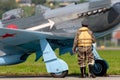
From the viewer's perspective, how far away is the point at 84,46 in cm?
1440

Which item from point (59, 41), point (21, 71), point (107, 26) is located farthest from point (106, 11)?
point (21, 71)

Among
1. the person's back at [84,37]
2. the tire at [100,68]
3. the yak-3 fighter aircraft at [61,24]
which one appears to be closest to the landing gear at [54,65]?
the yak-3 fighter aircraft at [61,24]

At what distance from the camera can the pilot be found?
1437 cm

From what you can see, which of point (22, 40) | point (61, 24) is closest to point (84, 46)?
point (61, 24)

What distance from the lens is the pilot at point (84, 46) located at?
1437 cm

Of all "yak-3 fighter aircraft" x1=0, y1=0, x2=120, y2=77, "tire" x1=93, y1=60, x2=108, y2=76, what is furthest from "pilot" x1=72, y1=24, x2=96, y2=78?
"tire" x1=93, y1=60, x2=108, y2=76

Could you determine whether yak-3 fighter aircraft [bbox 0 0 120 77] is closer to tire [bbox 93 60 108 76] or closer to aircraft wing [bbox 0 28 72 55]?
aircraft wing [bbox 0 28 72 55]

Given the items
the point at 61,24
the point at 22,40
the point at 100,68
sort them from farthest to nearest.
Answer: the point at 100,68 → the point at 61,24 → the point at 22,40

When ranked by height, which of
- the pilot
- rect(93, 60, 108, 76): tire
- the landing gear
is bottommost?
rect(93, 60, 108, 76): tire

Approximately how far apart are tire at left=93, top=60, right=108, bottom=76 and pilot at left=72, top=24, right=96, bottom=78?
3.74ft

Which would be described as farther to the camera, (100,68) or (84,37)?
(100,68)

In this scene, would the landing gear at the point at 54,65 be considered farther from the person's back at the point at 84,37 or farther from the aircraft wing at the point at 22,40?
the person's back at the point at 84,37

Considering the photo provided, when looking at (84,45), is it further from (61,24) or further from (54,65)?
(61,24)

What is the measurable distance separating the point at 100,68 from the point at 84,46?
1.47 m
